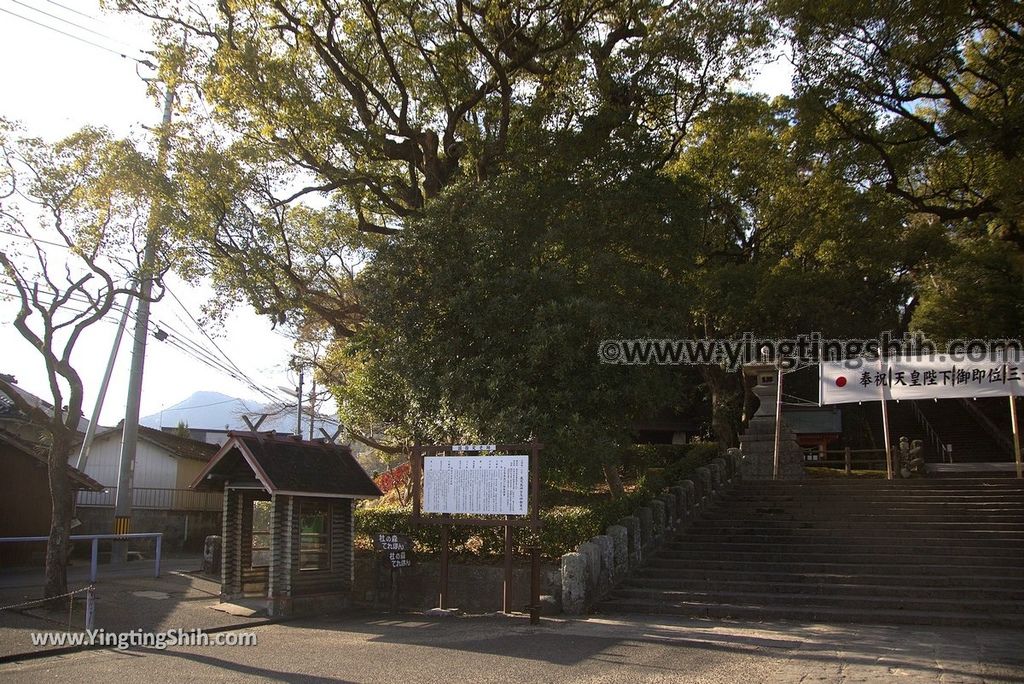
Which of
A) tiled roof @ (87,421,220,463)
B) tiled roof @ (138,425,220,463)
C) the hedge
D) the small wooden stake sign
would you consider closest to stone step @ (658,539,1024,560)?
the hedge

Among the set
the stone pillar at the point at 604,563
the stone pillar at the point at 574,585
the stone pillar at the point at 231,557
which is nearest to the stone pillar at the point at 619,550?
the stone pillar at the point at 604,563

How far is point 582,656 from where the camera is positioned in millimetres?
9297

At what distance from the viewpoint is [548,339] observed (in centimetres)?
1334

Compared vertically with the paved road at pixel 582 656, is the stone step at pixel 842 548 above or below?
above

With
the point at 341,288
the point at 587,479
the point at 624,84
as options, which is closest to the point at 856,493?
the point at 587,479

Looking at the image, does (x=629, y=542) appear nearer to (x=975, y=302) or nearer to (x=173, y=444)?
(x=975, y=302)

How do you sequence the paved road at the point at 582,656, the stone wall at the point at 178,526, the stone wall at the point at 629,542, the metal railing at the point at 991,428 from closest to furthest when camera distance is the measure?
the paved road at the point at 582,656 < the stone wall at the point at 629,542 < the metal railing at the point at 991,428 < the stone wall at the point at 178,526

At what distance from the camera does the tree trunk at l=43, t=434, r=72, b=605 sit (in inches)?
487

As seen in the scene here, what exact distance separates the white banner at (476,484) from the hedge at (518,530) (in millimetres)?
1372

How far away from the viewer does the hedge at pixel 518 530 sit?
573 inches

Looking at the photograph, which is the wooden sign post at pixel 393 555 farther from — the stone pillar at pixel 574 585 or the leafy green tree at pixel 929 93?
the leafy green tree at pixel 929 93

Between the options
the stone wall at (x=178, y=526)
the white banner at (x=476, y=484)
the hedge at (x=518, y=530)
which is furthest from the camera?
the stone wall at (x=178, y=526)

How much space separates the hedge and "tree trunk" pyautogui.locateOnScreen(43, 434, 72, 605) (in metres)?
5.67

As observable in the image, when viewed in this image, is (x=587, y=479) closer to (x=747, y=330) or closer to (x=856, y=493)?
(x=856, y=493)
